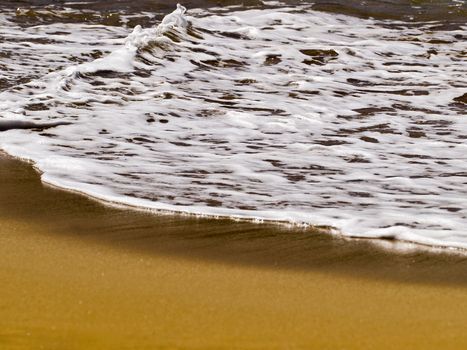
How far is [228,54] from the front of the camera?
1112 centimetres

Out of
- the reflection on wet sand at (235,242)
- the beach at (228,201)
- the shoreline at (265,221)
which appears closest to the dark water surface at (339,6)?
the beach at (228,201)

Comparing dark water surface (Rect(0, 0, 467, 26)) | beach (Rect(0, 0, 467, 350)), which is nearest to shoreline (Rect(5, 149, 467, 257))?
beach (Rect(0, 0, 467, 350))

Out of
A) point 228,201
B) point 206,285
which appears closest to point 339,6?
point 228,201

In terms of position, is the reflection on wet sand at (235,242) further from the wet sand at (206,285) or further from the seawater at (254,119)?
the seawater at (254,119)

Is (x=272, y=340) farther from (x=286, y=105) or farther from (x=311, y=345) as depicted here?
(x=286, y=105)

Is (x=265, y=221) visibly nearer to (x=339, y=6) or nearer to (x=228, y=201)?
(x=228, y=201)

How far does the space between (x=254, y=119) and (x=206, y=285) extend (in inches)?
157

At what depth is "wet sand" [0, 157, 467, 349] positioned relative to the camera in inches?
110

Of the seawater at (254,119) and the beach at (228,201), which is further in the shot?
the seawater at (254,119)

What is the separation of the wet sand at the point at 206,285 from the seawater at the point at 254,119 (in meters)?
0.30

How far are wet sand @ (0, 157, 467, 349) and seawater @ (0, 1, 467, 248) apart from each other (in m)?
0.30

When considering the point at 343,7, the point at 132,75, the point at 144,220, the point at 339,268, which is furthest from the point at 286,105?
the point at 343,7

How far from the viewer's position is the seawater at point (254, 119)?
15.5ft

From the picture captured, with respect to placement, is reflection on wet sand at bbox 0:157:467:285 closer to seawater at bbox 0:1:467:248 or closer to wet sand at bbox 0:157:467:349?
wet sand at bbox 0:157:467:349
